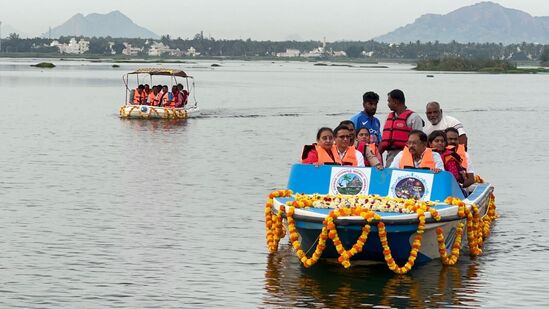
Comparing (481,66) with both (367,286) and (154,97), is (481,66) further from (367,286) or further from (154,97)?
(367,286)

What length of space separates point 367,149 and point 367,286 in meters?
2.91

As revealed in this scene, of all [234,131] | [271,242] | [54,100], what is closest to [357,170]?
[271,242]

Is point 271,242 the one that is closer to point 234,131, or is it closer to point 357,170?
point 357,170

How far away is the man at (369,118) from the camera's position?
18.8 metres

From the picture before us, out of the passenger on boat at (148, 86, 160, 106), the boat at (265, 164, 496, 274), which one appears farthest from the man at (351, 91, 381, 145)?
the passenger on boat at (148, 86, 160, 106)

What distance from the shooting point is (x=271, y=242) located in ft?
55.5

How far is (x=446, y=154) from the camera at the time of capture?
59.0 ft

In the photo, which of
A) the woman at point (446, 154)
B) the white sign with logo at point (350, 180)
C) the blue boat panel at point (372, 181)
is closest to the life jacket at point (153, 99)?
the woman at point (446, 154)

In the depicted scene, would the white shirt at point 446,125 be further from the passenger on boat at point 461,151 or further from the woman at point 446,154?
the woman at point 446,154

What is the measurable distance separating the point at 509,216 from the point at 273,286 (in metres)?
8.62

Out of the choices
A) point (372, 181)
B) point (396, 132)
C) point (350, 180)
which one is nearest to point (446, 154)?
point (396, 132)

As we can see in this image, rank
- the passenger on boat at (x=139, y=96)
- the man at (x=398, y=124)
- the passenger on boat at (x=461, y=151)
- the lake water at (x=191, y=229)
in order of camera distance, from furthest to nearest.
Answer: the passenger on boat at (x=139, y=96), the passenger on boat at (x=461, y=151), the man at (x=398, y=124), the lake water at (x=191, y=229)

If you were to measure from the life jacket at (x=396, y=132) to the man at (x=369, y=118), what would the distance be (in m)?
0.40

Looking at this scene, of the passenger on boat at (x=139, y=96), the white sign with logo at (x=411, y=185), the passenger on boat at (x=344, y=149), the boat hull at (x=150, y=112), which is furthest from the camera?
the passenger on boat at (x=139, y=96)
